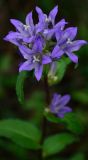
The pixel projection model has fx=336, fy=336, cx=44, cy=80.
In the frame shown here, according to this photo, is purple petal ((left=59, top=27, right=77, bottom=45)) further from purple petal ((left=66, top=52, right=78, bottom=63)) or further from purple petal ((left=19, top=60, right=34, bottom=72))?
purple petal ((left=19, top=60, right=34, bottom=72))

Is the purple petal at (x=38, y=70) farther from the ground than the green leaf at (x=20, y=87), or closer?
farther from the ground

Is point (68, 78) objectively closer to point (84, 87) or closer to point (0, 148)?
point (84, 87)

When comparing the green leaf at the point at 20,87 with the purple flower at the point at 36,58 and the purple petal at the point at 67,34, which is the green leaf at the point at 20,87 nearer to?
the purple flower at the point at 36,58

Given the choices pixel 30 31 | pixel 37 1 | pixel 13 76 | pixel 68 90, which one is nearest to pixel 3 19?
pixel 37 1

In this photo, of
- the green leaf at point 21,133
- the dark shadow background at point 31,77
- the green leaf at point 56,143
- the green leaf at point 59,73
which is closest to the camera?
the green leaf at point 59,73

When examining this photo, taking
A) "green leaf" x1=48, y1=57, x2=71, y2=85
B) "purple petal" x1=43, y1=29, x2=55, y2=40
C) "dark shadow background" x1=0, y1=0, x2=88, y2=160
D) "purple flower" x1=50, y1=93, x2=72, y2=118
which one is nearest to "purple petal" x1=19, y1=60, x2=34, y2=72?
"purple petal" x1=43, y1=29, x2=55, y2=40

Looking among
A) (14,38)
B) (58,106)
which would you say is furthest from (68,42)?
(58,106)

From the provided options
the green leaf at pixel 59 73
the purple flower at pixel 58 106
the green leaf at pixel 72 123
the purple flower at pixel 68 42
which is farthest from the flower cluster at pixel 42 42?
the green leaf at pixel 72 123
